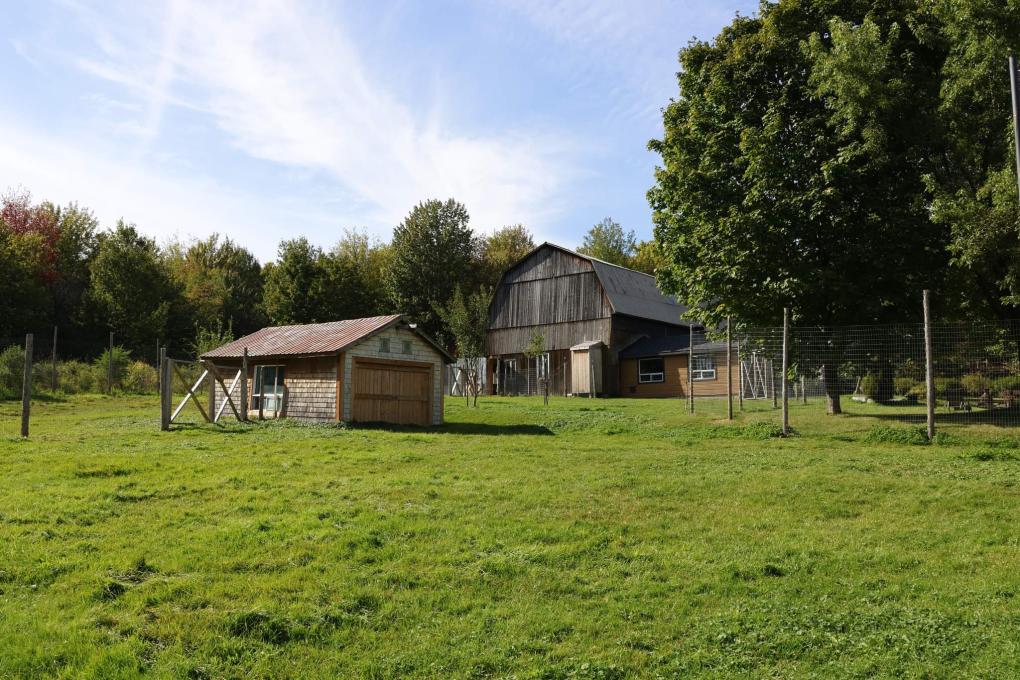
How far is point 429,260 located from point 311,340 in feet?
109

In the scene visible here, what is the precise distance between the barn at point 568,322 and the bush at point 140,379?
18.6 metres

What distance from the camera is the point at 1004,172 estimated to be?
16828 mm

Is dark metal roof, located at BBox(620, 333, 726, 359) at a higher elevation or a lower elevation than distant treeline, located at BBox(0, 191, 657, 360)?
lower

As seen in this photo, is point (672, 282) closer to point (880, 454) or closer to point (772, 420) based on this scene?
point (772, 420)

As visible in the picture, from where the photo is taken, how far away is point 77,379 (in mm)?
34938

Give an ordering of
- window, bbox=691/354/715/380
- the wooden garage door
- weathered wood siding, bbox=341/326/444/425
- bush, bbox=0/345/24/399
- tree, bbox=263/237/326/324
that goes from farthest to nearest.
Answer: tree, bbox=263/237/326/324 < window, bbox=691/354/715/380 < bush, bbox=0/345/24/399 < the wooden garage door < weathered wood siding, bbox=341/326/444/425

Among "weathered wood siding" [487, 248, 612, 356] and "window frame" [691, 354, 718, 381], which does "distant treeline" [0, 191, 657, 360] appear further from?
"window frame" [691, 354, 718, 381]

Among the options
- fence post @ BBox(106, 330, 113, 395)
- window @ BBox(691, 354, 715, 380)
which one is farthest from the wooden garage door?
window @ BBox(691, 354, 715, 380)

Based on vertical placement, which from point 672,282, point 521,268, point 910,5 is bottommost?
point 672,282

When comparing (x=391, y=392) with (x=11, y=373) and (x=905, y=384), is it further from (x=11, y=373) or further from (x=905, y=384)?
(x=11, y=373)

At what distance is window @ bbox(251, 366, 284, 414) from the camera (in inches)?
985

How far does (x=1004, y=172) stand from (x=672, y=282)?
9.94 meters

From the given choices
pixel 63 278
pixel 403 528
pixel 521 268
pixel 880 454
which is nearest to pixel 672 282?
pixel 880 454

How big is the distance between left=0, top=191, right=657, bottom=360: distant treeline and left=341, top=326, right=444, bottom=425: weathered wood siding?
692 inches
